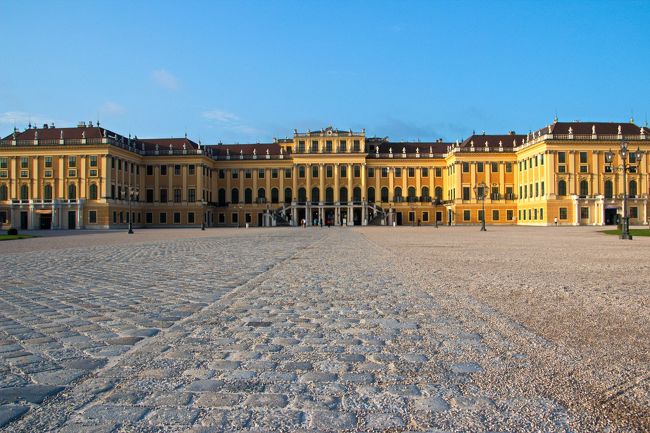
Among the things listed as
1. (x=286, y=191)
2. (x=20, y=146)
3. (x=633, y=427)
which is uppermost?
(x=20, y=146)

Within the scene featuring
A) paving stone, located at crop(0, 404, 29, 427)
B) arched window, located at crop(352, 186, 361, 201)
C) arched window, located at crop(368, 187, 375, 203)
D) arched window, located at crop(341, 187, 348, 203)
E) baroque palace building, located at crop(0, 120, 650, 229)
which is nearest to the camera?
paving stone, located at crop(0, 404, 29, 427)

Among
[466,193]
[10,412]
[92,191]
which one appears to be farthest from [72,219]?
[10,412]

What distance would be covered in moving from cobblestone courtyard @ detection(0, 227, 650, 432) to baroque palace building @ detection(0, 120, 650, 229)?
205 feet

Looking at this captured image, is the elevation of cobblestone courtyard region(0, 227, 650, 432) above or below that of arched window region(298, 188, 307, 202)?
below

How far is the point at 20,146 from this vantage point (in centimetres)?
6838

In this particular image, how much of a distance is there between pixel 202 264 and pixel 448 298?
781 cm

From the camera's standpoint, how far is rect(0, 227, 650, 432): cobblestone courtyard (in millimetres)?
3410

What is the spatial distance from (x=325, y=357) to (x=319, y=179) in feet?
255

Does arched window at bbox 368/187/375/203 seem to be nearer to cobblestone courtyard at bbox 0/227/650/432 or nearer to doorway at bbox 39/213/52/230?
doorway at bbox 39/213/52/230

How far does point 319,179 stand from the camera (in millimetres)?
82375

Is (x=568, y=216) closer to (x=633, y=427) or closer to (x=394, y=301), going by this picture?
(x=394, y=301)

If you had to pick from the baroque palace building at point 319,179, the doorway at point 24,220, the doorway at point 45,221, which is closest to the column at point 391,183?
the baroque palace building at point 319,179

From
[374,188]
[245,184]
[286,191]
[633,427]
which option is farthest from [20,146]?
[633,427]

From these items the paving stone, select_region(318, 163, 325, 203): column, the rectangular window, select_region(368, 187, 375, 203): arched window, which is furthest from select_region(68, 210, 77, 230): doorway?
the paving stone
